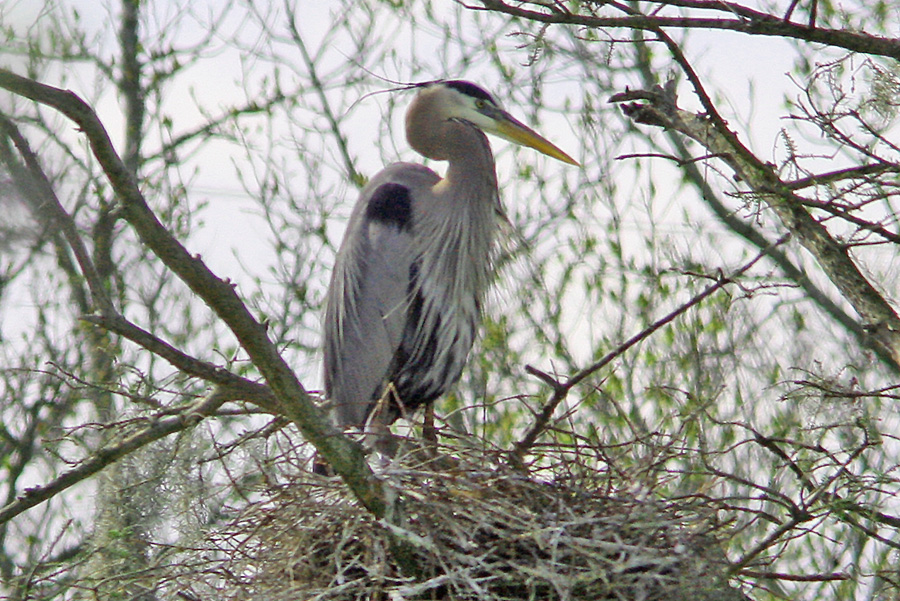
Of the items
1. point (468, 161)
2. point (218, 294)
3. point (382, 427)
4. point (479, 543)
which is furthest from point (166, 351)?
point (468, 161)

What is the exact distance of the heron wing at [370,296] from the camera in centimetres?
440

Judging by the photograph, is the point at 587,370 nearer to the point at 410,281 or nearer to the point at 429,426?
the point at 429,426

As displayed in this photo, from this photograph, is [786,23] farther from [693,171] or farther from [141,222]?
[693,171]

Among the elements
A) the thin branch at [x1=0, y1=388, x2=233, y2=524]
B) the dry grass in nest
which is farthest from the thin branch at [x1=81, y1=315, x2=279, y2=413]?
the dry grass in nest

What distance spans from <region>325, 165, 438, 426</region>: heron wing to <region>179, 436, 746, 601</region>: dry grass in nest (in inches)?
54.3

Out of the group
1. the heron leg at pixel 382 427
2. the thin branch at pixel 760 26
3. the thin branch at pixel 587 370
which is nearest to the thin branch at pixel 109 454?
the heron leg at pixel 382 427

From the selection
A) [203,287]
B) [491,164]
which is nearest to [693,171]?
[491,164]

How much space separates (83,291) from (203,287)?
4.29 metres

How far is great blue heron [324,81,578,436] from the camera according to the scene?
4.42 meters

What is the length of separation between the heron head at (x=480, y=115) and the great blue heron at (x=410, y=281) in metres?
0.07

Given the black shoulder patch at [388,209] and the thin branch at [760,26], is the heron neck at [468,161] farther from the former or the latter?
the thin branch at [760,26]

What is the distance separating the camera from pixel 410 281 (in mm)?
4449

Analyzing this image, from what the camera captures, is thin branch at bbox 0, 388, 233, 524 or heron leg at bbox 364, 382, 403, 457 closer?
thin branch at bbox 0, 388, 233, 524

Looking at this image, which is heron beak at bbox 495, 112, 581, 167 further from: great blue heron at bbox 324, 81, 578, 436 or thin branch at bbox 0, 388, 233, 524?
thin branch at bbox 0, 388, 233, 524
